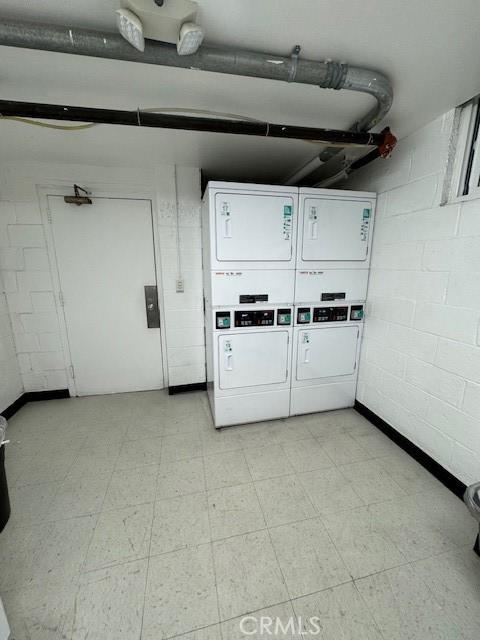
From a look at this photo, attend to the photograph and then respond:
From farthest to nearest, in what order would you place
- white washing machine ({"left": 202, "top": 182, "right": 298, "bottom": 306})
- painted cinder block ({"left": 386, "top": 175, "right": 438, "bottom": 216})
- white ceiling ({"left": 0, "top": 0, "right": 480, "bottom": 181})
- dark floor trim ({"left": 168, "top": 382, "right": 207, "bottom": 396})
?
dark floor trim ({"left": 168, "top": 382, "right": 207, "bottom": 396})
white washing machine ({"left": 202, "top": 182, "right": 298, "bottom": 306})
painted cinder block ({"left": 386, "top": 175, "right": 438, "bottom": 216})
white ceiling ({"left": 0, "top": 0, "right": 480, "bottom": 181})

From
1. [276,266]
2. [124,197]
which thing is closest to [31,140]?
[124,197]

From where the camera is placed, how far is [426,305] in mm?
1841

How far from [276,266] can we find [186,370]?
1653 millimetres

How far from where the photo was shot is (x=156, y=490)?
169 cm

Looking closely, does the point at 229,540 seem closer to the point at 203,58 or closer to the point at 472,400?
the point at 472,400

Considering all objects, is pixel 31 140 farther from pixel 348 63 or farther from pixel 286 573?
pixel 286 573

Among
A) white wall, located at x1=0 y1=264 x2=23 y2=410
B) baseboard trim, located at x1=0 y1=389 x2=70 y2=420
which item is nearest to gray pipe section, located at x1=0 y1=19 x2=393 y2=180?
white wall, located at x1=0 y1=264 x2=23 y2=410

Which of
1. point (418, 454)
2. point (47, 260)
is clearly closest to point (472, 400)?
point (418, 454)

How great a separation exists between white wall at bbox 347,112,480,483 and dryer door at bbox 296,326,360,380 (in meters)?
0.20

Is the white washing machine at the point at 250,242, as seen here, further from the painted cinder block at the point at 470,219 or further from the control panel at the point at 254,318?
the painted cinder block at the point at 470,219

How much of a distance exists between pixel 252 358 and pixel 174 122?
1781 millimetres

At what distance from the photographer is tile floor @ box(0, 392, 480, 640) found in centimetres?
108

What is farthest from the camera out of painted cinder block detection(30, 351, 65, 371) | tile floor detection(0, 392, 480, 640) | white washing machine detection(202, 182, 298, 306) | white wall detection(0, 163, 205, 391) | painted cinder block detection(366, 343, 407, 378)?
painted cinder block detection(30, 351, 65, 371)

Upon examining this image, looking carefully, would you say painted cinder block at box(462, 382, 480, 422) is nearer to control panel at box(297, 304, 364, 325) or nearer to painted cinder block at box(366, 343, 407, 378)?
painted cinder block at box(366, 343, 407, 378)
